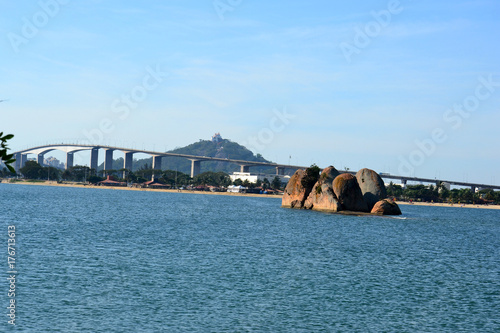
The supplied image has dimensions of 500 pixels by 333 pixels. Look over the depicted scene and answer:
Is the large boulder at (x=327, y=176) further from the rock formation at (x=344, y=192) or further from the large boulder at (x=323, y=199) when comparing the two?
the large boulder at (x=323, y=199)

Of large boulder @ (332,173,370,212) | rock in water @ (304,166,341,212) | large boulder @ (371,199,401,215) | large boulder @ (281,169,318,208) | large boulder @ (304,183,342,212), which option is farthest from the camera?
large boulder @ (281,169,318,208)

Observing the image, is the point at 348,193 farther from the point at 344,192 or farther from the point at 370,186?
the point at 370,186

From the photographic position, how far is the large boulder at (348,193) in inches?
3506

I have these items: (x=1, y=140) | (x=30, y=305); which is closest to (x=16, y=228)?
(x=30, y=305)

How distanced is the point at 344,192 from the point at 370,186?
769 cm

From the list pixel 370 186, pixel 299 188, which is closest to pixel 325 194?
pixel 370 186

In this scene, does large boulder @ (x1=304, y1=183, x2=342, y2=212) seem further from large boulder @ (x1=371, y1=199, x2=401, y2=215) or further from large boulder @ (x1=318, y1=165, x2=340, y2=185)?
large boulder @ (x1=371, y1=199, x2=401, y2=215)

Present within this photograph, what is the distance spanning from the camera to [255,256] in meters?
36.7

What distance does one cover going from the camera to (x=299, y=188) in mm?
103750

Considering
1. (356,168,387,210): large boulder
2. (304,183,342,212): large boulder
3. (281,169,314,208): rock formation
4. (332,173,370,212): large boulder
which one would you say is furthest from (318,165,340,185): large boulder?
(281,169,314,208): rock formation

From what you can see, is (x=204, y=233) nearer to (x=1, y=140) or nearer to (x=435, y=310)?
(x=435, y=310)

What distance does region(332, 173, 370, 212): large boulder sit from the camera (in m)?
89.1

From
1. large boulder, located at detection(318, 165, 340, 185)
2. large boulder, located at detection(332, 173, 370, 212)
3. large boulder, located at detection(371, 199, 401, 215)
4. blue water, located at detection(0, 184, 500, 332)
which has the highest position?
large boulder, located at detection(318, 165, 340, 185)

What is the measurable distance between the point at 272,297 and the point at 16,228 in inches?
1332
